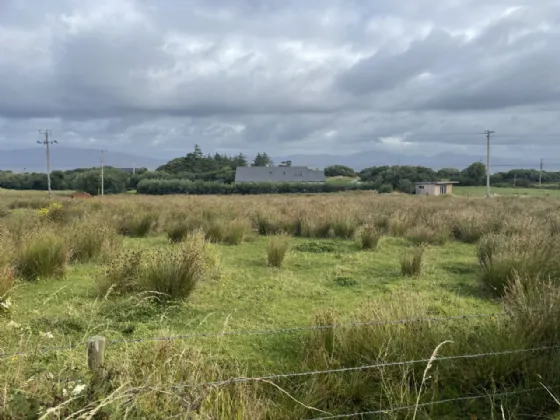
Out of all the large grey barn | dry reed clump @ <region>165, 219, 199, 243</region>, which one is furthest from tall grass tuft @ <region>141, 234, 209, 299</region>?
the large grey barn

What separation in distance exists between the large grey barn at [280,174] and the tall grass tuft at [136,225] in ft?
207

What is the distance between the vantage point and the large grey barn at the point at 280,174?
7688 centimetres

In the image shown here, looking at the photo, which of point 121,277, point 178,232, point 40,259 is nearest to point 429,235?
point 178,232

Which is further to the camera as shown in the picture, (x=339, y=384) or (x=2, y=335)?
(x=2, y=335)

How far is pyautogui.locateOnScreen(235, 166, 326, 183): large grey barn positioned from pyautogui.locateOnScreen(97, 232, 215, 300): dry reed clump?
70030 mm

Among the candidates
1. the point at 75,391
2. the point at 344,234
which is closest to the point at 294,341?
the point at 75,391

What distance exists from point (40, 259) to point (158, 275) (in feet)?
8.44

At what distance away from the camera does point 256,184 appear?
5847cm

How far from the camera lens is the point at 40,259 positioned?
282 inches

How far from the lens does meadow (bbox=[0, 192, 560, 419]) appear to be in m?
2.75

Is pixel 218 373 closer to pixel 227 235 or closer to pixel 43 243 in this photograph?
pixel 43 243

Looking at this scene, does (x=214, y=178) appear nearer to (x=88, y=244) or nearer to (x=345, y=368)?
(x=88, y=244)

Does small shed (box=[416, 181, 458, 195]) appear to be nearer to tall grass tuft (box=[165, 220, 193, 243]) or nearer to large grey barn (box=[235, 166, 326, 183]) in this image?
large grey barn (box=[235, 166, 326, 183])

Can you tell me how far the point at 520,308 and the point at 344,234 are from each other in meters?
8.71
